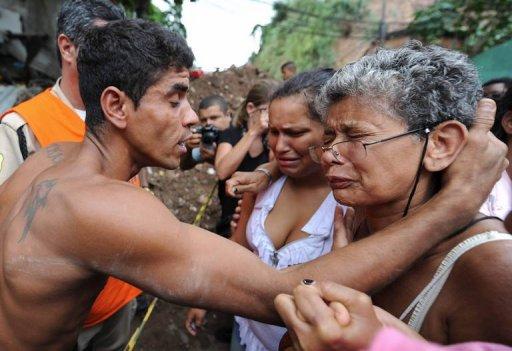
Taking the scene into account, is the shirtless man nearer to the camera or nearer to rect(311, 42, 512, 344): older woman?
rect(311, 42, 512, 344): older woman

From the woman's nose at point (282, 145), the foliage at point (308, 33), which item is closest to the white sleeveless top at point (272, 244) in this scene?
the woman's nose at point (282, 145)

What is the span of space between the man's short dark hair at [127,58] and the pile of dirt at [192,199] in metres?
3.17

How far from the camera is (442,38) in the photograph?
38.8 ft

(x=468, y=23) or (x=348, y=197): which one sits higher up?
(x=468, y=23)

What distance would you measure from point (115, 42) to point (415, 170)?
1231 mm

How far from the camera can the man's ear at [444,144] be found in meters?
1.31

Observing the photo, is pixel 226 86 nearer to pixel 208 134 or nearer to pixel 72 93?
pixel 208 134

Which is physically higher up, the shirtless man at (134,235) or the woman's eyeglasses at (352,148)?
the woman's eyeglasses at (352,148)

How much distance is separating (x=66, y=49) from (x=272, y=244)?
5.48ft

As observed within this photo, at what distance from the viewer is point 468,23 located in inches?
436

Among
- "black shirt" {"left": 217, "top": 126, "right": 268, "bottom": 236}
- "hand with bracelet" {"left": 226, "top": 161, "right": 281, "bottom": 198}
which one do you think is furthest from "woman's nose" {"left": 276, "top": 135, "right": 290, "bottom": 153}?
"black shirt" {"left": 217, "top": 126, "right": 268, "bottom": 236}

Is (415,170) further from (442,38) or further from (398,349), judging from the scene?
(442,38)

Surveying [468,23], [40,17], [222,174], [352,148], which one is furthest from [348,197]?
[468,23]

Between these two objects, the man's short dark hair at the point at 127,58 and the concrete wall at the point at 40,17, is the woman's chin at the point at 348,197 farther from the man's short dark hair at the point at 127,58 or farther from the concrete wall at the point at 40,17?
the concrete wall at the point at 40,17
